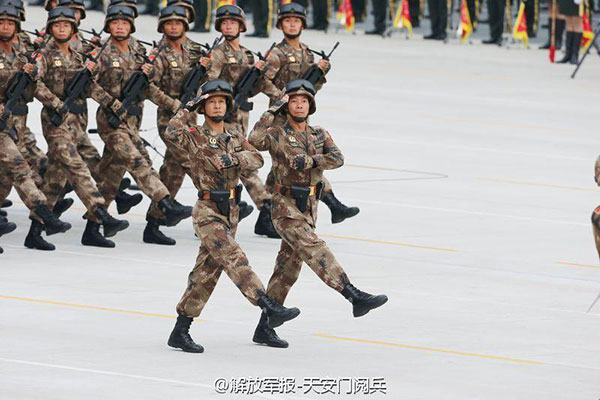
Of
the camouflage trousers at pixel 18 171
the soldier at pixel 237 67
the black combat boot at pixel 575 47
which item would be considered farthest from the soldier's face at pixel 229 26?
the black combat boot at pixel 575 47

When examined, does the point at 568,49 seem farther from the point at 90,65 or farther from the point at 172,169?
the point at 90,65

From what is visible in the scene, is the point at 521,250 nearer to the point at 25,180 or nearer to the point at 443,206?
the point at 443,206

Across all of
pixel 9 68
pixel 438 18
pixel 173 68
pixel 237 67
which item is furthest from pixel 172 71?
pixel 438 18

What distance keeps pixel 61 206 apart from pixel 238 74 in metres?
2.04

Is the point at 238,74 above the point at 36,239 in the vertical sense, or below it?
above

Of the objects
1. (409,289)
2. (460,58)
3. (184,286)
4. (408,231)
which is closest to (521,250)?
(408,231)

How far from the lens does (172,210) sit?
14.8 m

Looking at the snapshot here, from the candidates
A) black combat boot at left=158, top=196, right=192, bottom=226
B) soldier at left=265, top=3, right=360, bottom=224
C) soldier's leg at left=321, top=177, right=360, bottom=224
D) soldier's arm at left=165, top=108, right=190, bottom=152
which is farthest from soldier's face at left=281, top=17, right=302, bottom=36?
soldier's arm at left=165, top=108, right=190, bottom=152

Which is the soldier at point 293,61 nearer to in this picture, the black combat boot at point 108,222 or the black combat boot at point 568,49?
the black combat boot at point 108,222

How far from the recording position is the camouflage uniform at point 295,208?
11.1m

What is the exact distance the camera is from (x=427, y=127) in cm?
2372

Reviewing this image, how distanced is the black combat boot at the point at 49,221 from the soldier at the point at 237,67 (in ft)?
5.88

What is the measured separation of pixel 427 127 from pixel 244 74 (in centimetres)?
848

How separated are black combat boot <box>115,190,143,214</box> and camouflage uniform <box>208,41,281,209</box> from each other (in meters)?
1.25
